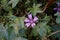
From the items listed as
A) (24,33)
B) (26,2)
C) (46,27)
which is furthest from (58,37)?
(26,2)

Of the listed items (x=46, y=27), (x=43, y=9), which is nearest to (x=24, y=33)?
(x=46, y=27)

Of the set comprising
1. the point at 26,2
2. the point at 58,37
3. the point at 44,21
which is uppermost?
the point at 26,2

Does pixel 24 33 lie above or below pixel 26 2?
below

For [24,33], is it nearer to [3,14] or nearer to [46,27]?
[46,27]

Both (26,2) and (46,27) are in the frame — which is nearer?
(46,27)

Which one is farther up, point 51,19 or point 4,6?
point 4,6

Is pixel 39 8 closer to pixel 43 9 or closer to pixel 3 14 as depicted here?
pixel 43 9
